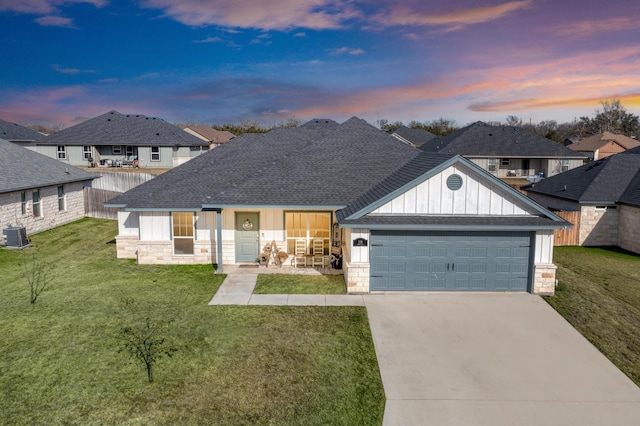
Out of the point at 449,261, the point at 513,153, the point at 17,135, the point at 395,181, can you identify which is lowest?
the point at 449,261

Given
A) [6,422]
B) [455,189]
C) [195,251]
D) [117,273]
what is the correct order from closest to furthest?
[6,422] < [455,189] < [117,273] < [195,251]

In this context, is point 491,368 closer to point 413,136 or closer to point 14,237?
point 14,237

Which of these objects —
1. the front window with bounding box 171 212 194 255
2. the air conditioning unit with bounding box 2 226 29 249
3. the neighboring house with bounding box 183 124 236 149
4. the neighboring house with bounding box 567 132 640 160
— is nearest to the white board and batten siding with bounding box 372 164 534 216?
the front window with bounding box 171 212 194 255

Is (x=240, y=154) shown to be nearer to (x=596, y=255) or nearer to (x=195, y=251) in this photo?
(x=195, y=251)

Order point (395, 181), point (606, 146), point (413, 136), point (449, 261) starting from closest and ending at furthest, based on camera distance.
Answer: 1. point (449, 261)
2. point (395, 181)
3. point (606, 146)
4. point (413, 136)

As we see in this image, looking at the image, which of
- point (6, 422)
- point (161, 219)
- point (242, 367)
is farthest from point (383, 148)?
point (6, 422)

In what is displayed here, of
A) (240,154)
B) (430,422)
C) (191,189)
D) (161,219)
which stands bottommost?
(430,422)

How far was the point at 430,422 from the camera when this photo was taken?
25.2ft

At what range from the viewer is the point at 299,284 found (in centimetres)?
1519

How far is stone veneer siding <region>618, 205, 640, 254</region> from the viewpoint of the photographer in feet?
66.1

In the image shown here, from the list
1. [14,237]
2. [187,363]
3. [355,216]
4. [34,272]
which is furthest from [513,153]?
[187,363]

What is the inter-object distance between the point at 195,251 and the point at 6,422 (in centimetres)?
1012

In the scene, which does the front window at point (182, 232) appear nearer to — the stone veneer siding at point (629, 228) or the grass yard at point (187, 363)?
the grass yard at point (187, 363)

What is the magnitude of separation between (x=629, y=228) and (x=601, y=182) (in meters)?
2.76
